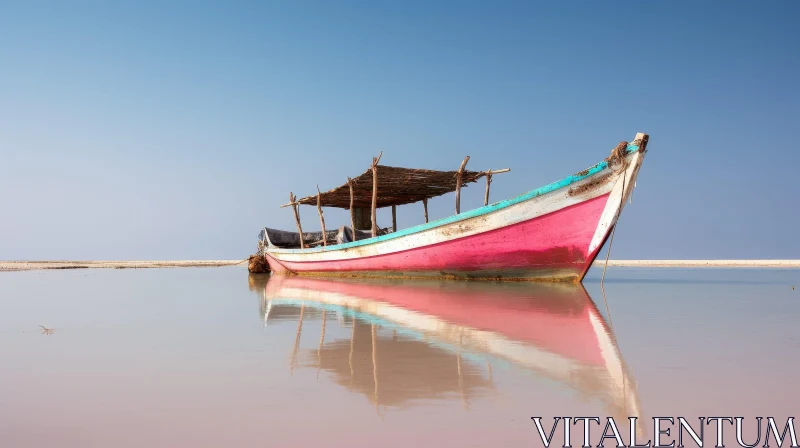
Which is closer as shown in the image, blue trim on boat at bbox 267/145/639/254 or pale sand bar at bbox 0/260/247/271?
blue trim on boat at bbox 267/145/639/254

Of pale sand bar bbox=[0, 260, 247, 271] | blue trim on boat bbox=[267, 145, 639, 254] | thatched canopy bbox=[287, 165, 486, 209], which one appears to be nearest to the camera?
blue trim on boat bbox=[267, 145, 639, 254]

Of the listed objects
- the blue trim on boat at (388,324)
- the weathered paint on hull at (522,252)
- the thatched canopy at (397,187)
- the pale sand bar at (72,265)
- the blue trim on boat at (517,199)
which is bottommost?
the pale sand bar at (72,265)

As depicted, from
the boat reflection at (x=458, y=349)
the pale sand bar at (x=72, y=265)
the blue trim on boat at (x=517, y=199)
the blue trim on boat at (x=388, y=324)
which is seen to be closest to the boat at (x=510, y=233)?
the blue trim on boat at (x=517, y=199)

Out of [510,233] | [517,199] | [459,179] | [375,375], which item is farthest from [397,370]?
[459,179]

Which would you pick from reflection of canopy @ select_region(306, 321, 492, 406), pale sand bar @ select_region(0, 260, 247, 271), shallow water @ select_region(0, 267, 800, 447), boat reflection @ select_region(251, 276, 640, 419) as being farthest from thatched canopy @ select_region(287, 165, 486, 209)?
reflection of canopy @ select_region(306, 321, 492, 406)

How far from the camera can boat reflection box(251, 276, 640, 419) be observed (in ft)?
8.10

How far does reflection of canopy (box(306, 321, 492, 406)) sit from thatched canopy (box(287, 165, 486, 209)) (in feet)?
30.4

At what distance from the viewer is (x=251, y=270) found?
64.8 ft

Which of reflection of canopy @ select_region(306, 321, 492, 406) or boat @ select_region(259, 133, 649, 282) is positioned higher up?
boat @ select_region(259, 133, 649, 282)

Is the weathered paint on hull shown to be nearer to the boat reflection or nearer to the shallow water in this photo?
the boat reflection

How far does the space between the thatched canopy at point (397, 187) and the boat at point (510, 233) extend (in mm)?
52

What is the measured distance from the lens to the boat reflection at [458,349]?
8.10 feet

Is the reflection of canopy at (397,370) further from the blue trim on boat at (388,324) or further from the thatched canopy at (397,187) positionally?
the thatched canopy at (397,187)

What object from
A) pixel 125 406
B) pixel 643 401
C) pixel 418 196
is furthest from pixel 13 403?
pixel 418 196
